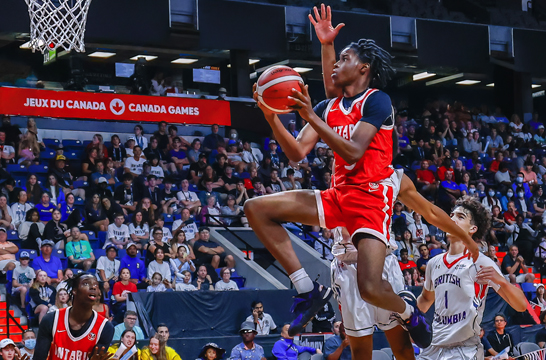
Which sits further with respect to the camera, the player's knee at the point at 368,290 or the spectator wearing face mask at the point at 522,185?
the spectator wearing face mask at the point at 522,185

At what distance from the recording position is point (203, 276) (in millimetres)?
13625

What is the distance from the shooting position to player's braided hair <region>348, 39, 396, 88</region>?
532 centimetres

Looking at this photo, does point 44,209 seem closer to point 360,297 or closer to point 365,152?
point 360,297

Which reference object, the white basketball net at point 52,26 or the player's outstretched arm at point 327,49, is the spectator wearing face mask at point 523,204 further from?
the player's outstretched arm at point 327,49

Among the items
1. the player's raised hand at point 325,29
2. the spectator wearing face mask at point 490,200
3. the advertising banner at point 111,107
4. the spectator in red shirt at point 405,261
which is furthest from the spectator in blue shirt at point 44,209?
the spectator wearing face mask at point 490,200

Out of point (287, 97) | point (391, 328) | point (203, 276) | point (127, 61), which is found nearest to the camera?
point (287, 97)

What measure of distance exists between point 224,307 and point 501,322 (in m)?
4.64

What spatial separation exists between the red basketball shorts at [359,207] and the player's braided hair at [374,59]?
723 mm

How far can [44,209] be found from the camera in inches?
541

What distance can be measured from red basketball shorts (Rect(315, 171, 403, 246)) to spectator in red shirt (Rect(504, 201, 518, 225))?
14432mm

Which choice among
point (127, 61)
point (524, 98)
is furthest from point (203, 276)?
point (524, 98)

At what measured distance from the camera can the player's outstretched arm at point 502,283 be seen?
20.0 feet

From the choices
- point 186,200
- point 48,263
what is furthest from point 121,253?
point 186,200

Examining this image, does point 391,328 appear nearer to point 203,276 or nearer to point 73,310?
point 73,310
